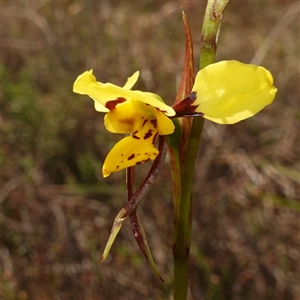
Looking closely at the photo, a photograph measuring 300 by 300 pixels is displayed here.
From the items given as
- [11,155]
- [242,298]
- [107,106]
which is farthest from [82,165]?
[107,106]

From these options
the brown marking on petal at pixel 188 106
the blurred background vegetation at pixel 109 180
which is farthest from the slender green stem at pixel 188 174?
the blurred background vegetation at pixel 109 180

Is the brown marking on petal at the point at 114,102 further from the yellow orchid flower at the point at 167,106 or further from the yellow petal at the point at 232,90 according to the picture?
the yellow petal at the point at 232,90

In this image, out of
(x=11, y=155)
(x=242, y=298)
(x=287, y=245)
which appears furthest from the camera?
(x=11, y=155)

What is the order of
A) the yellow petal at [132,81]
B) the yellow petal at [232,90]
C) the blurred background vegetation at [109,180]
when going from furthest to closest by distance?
1. the blurred background vegetation at [109,180]
2. the yellow petal at [132,81]
3. the yellow petal at [232,90]

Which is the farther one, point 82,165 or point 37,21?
point 37,21

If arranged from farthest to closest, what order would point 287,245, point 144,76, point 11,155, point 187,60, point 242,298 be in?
point 144,76
point 11,155
point 287,245
point 242,298
point 187,60

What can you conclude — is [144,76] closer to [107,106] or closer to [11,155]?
[11,155]

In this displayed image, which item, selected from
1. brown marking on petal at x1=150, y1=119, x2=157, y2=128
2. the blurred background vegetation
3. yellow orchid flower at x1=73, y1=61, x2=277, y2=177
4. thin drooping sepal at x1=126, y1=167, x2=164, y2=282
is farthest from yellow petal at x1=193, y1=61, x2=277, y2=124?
the blurred background vegetation

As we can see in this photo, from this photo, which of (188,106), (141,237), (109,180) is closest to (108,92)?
(188,106)

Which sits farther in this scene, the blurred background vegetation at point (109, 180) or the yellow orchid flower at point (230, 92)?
the blurred background vegetation at point (109, 180)
